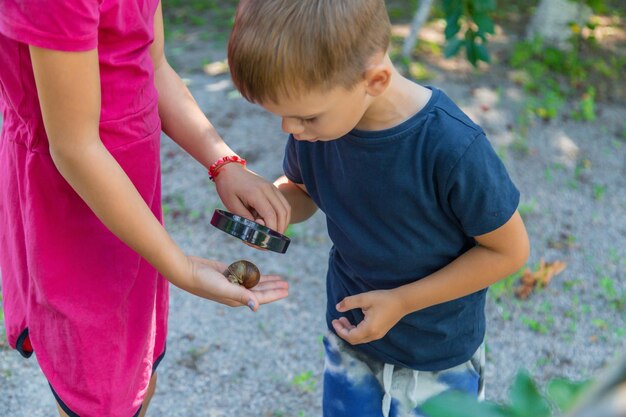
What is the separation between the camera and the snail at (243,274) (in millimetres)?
1589

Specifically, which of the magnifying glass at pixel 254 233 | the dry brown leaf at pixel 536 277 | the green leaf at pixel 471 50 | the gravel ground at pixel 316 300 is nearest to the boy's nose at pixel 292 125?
the magnifying glass at pixel 254 233

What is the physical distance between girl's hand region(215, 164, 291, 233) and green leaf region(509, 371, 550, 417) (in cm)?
106

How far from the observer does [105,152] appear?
1371 millimetres

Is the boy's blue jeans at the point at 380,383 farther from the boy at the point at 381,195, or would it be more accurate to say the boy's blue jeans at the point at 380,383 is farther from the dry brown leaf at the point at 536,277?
the dry brown leaf at the point at 536,277

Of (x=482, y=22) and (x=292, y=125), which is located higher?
(x=292, y=125)

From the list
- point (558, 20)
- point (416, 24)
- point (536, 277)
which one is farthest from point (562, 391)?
point (558, 20)

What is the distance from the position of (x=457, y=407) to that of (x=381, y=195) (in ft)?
3.09

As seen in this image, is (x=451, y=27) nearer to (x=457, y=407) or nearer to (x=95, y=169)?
(x=95, y=169)

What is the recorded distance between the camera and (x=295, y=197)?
72.1 inches

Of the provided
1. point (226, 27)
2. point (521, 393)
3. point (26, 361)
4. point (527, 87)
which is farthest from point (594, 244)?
point (226, 27)

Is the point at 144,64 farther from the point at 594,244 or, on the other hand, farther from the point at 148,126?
the point at 594,244

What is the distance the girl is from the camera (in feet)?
4.22

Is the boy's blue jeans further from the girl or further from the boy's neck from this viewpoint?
the boy's neck

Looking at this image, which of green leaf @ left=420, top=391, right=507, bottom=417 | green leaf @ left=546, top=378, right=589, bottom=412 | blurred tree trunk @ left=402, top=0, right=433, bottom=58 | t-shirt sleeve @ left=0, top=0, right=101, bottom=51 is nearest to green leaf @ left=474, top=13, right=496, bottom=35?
blurred tree trunk @ left=402, top=0, right=433, bottom=58
